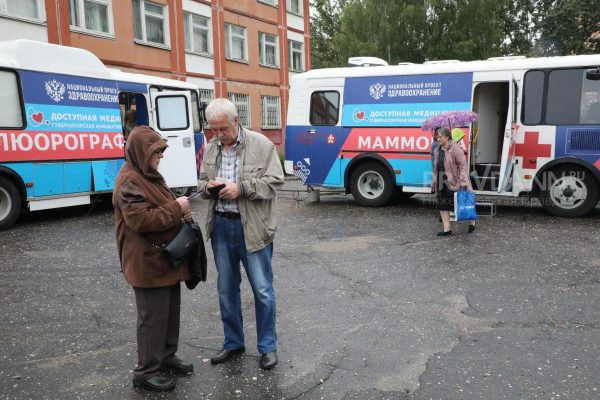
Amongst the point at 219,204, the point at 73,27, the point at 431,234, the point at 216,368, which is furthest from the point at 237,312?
the point at 73,27

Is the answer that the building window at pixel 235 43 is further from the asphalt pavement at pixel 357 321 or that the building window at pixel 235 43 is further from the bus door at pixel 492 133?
the asphalt pavement at pixel 357 321

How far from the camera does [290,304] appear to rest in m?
5.15

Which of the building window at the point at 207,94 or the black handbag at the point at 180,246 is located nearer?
the black handbag at the point at 180,246

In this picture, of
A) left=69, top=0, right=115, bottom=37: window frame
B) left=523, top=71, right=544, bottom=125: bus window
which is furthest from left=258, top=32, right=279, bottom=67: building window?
left=523, top=71, right=544, bottom=125: bus window

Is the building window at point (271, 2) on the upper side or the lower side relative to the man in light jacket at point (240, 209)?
upper

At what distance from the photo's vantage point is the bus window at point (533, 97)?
9703 mm

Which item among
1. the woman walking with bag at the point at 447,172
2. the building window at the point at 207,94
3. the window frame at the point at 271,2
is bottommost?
the woman walking with bag at the point at 447,172

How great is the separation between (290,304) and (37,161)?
6223 mm

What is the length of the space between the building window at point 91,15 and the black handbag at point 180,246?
16274mm

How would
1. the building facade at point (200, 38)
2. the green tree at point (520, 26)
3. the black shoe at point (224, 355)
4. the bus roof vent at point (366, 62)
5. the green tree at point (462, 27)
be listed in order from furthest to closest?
1. the green tree at point (520, 26)
2. the green tree at point (462, 27)
3. the building facade at point (200, 38)
4. the bus roof vent at point (366, 62)
5. the black shoe at point (224, 355)

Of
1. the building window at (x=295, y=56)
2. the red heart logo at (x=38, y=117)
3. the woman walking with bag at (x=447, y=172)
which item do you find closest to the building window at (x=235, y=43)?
the building window at (x=295, y=56)

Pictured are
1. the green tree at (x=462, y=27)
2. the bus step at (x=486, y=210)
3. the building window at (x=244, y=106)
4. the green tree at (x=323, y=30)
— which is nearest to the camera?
the bus step at (x=486, y=210)

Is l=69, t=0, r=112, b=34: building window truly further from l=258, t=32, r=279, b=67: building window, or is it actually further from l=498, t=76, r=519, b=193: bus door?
l=498, t=76, r=519, b=193: bus door

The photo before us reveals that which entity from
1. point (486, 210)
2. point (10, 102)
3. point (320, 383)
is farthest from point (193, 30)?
point (320, 383)
